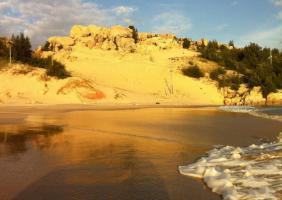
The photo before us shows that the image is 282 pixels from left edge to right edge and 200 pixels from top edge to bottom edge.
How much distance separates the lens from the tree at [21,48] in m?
31.4

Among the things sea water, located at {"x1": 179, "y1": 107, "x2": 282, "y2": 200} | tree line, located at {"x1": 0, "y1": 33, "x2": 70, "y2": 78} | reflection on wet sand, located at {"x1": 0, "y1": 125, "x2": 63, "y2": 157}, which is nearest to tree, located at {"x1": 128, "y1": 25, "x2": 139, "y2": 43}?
tree line, located at {"x1": 0, "y1": 33, "x2": 70, "y2": 78}

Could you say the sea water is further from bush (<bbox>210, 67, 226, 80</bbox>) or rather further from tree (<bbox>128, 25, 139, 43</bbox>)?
tree (<bbox>128, 25, 139, 43</bbox>)

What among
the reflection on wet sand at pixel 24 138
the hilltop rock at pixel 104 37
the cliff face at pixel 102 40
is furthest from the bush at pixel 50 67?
the reflection on wet sand at pixel 24 138

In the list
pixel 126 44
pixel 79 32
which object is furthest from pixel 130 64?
pixel 79 32

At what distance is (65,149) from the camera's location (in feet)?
28.2

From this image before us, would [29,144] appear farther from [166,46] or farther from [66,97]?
[166,46]

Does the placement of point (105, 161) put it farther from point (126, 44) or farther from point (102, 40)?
point (126, 44)

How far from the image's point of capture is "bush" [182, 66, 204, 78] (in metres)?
39.6

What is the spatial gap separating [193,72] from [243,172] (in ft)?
113

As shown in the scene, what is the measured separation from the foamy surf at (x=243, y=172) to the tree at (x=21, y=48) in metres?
26.4

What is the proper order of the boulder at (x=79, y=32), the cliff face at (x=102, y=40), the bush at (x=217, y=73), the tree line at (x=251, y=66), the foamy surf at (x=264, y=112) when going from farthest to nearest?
1. the boulder at (x=79, y=32)
2. the cliff face at (x=102, y=40)
3. the bush at (x=217, y=73)
4. the tree line at (x=251, y=66)
5. the foamy surf at (x=264, y=112)

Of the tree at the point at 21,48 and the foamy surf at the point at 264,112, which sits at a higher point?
the tree at the point at 21,48

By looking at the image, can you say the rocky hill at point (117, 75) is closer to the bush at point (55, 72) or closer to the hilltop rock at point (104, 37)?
the hilltop rock at point (104, 37)

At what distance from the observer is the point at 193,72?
130 feet
